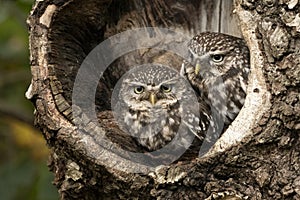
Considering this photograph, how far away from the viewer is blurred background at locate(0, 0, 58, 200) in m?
6.79

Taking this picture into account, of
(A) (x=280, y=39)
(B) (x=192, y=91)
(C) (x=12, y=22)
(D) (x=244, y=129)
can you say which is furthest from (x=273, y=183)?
(C) (x=12, y=22)

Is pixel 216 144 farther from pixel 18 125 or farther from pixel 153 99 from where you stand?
pixel 18 125

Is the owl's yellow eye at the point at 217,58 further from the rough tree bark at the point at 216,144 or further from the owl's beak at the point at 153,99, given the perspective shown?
the rough tree bark at the point at 216,144

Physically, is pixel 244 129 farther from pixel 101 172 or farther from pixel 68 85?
pixel 68 85

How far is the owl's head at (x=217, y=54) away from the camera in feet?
18.6

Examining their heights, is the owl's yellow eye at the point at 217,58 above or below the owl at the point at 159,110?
above

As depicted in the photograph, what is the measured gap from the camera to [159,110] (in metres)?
5.79

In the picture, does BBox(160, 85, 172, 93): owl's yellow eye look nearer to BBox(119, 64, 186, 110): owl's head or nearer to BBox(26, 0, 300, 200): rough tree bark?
BBox(119, 64, 186, 110): owl's head

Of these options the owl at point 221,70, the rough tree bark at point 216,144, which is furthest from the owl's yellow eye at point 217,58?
the rough tree bark at point 216,144

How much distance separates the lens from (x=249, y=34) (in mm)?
4930

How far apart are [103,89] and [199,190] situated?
1499 mm

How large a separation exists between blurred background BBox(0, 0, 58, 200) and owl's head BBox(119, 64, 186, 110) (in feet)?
3.62

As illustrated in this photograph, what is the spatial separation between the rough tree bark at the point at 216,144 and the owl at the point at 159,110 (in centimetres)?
23

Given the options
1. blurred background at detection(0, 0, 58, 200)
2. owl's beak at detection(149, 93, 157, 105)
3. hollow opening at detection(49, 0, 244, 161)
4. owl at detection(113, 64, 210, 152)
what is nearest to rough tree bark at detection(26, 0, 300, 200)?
hollow opening at detection(49, 0, 244, 161)
